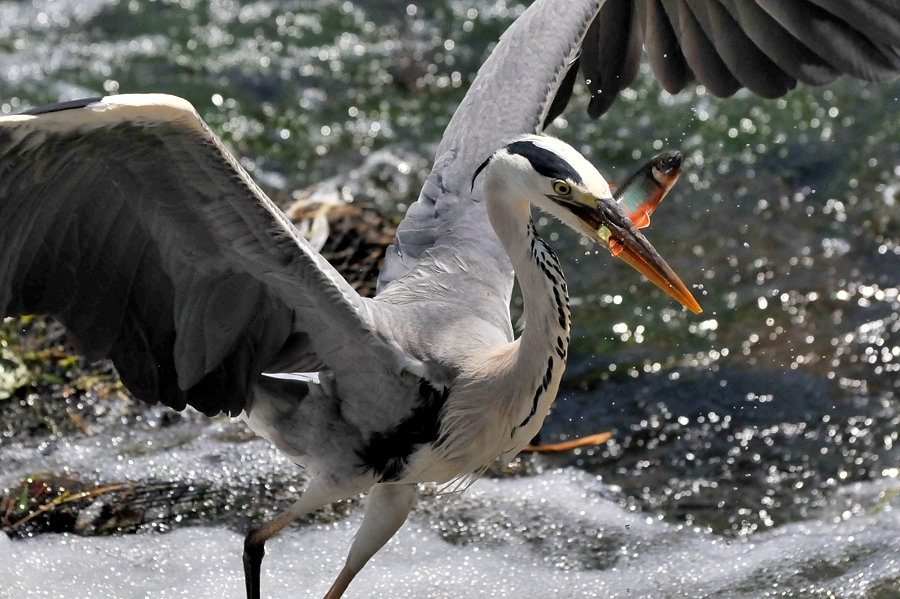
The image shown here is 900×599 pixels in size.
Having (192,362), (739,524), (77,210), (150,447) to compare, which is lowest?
(150,447)

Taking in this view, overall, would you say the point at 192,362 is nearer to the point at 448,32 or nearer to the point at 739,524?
the point at 739,524

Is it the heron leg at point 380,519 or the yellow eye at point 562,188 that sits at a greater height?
the yellow eye at point 562,188

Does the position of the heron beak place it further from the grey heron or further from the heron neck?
the heron neck

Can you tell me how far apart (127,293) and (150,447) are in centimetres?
138

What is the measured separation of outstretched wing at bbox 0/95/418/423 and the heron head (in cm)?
56

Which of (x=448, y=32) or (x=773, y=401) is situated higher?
(x=448, y=32)

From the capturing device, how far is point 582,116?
696cm

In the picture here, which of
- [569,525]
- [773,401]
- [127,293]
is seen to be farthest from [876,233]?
[127,293]

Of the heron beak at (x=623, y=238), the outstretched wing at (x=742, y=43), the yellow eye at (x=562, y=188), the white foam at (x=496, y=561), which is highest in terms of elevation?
the outstretched wing at (x=742, y=43)

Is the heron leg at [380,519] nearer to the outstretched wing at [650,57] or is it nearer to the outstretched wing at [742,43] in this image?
the outstretched wing at [650,57]

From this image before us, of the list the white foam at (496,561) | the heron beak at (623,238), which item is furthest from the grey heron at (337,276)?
the white foam at (496,561)

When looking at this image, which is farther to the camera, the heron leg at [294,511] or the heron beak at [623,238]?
the heron leg at [294,511]

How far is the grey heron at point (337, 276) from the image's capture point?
2709 mm

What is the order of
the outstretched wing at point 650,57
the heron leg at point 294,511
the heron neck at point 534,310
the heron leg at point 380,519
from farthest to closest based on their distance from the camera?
the outstretched wing at point 650,57 < the heron leg at point 380,519 < the heron leg at point 294,511 < the heron neck at point 534,310
